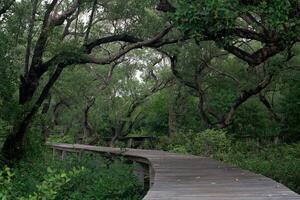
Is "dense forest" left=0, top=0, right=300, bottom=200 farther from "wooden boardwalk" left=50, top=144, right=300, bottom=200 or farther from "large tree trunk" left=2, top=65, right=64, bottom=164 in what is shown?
"wooden boardwalk" left=50, top=144, right=300, bottom=200

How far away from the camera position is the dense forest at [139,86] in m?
11.3

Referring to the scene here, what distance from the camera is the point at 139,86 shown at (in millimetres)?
32312

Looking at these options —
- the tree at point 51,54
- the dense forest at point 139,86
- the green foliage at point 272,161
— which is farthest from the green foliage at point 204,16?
the green foliage at point 272,161

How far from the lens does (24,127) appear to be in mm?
14773

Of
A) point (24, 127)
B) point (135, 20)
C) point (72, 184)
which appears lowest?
point (72, 184)

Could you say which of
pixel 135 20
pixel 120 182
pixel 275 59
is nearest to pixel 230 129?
pixel 275 59

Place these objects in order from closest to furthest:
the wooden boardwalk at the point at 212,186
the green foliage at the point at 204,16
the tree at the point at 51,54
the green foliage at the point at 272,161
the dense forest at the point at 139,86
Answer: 1. the wooden boardwalk at the point at 212,186
2. the green foliage at the point at 204,16
3. the dense forest at the point at 139,86
4. the tree at the point at 51,54
5. the green foliage at the point at 272,161

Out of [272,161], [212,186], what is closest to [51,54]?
[212,186]

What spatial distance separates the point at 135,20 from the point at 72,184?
5.67 meters

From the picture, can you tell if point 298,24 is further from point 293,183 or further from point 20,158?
point 20,158

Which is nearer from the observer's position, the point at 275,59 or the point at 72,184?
the point at 72,184

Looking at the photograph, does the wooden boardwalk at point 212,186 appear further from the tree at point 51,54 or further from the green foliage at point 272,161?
the tree at point 51,54

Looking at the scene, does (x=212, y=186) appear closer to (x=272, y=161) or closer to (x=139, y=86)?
(x=272, y=161)

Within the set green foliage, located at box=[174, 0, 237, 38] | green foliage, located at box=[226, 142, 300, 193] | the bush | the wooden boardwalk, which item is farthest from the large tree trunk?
green foliage, located at box=[226, 142, 300, 193]
